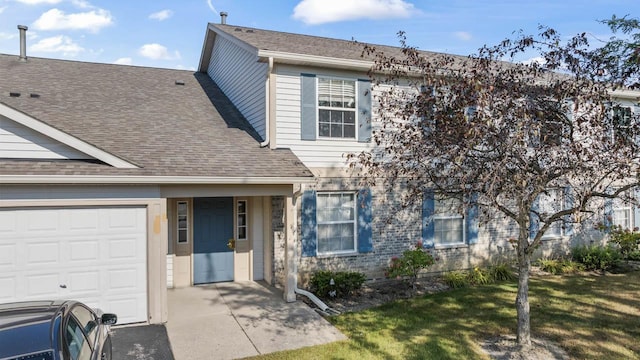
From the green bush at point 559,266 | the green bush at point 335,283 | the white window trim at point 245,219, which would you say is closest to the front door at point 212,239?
the white window trim at point 245,219

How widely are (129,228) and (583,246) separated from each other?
1405 cm

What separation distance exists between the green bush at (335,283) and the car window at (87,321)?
5342mm

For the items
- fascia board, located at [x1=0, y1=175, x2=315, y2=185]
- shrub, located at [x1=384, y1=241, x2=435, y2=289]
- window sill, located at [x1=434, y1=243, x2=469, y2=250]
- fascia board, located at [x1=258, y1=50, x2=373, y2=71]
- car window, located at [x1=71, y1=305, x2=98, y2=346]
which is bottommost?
shrub, located at [x1=384, y1=241, x2=435, y2=289]

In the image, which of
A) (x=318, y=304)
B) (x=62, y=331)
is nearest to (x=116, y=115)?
(x=318, y=304)

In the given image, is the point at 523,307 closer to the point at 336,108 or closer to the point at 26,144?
the point at 336,108

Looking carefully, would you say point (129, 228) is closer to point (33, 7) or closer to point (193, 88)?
point (193, 88)

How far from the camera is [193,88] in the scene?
45.2 ft

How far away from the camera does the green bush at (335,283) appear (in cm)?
971

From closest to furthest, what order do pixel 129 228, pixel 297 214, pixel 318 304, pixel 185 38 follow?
pixel 129 228 < pixel 318 304 < pixel 297 214 < pixel 185 38

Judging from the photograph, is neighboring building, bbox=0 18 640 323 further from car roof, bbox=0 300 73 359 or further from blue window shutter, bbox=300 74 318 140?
car roof, bbox=0 300 73 359

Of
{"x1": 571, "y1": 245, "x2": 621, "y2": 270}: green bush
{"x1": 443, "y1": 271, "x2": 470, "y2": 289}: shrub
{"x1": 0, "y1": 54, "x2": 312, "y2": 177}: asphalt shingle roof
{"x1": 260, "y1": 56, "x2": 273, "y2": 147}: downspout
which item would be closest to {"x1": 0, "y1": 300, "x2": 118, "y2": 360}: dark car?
{"x1": 0, "y1": 54, "x2": 312, "y2": 177}: asphalt shingle roof

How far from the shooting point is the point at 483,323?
26.4 ft

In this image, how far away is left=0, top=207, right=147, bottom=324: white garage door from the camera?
721 cm

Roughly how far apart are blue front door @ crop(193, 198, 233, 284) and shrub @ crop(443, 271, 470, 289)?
5.82 m
